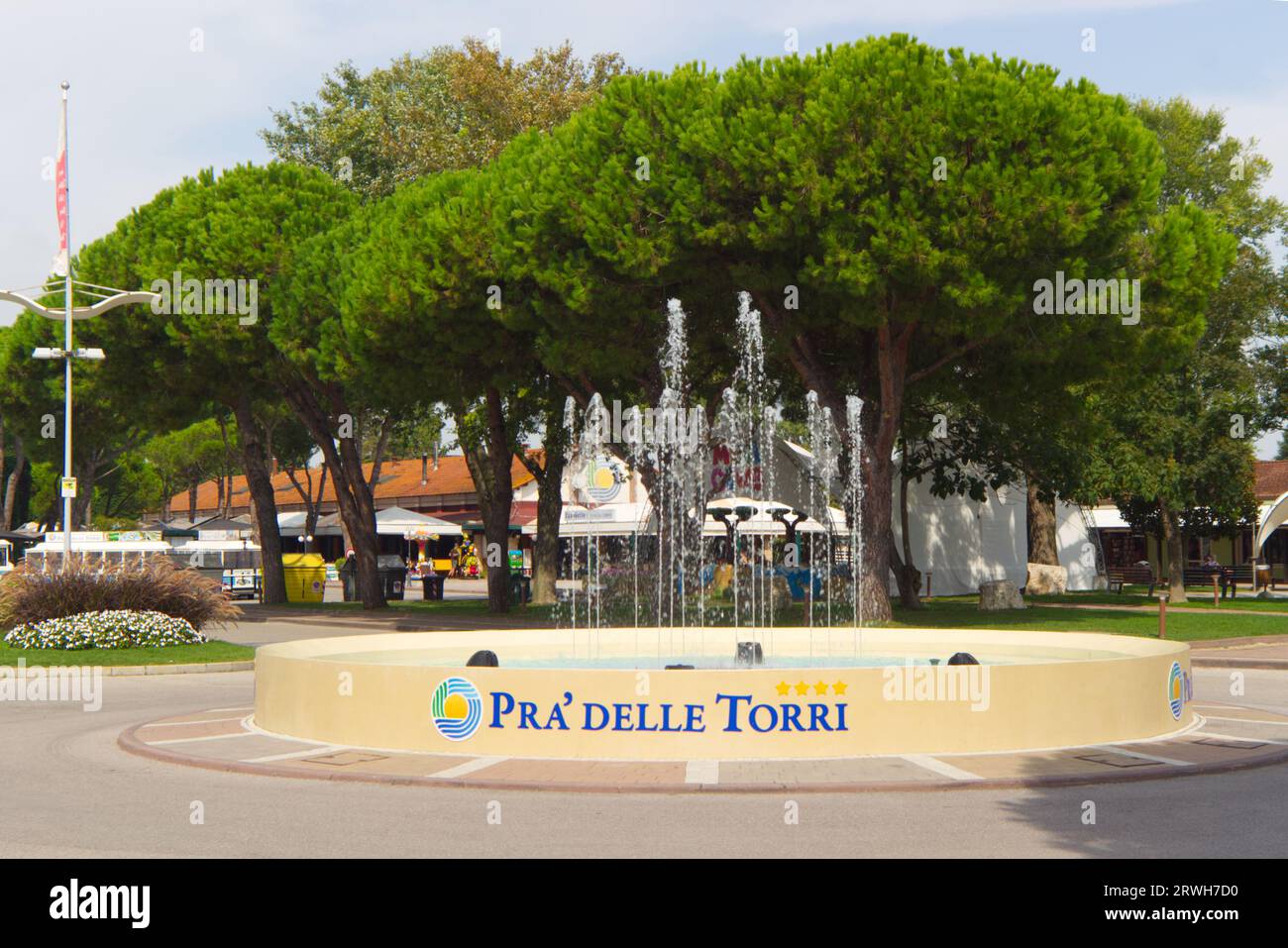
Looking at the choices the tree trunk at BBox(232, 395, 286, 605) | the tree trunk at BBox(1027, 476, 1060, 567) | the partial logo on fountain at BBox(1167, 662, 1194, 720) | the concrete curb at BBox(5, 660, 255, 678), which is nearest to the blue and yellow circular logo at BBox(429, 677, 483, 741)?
the partial logo on fountain at BBox(1167, 662, 1194, 720)

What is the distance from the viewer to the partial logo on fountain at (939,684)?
37.5 feet

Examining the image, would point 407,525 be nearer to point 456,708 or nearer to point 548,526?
point 548,526

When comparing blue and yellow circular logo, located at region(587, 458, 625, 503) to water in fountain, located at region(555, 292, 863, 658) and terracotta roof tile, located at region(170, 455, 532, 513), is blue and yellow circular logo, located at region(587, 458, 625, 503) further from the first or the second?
terracotta roof tile, located at region(170, 455, 532, 513)

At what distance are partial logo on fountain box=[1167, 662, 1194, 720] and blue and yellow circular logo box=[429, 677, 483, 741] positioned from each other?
20.8 feet

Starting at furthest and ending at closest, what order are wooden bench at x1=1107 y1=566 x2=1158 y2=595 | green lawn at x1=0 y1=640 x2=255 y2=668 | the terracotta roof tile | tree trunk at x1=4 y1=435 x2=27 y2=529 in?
the terracotta roof tile
tree trunk at x1=4 y1=435 x2=27 y2=529
wooden bench at x1=1107 y1=566 x2=1158 y2=595
green lawn at x1=0 y1=640 x2=255 y2=668

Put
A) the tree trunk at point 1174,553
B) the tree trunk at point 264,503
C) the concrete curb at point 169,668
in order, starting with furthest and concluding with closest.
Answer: the tree trunk at point 264,503 < the tree trunk at point 1174,553 < the concrete curb at point 169,668

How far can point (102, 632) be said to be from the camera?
77.6 ft

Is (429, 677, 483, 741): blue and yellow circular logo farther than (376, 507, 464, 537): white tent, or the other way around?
(376, 507, 464, 537): white tent

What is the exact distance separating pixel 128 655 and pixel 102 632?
4.58ft

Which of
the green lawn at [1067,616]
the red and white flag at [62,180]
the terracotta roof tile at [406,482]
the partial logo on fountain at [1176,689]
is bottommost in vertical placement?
the green lawn at [1067,616]

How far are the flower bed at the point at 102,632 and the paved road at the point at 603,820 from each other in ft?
40.9

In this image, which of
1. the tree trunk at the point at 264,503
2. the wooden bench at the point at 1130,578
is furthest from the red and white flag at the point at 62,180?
the wooden bench at the point at 1130,578

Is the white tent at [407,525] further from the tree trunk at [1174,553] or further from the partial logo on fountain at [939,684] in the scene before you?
the partial logo on fountain at [939,684]

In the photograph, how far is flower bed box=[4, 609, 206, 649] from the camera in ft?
76.8
